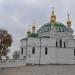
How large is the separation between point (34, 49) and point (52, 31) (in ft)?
16.2

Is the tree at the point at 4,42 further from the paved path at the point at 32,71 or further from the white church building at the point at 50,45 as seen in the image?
the white church building at the point at 50,45

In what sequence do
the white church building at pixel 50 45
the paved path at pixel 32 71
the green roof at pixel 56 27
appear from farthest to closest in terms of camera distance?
the green roof at pixel 56 27, the white church building at pixel 50 45, the paved path at pixel 32 71

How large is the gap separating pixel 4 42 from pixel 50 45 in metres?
13.5

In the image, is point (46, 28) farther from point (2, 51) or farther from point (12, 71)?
point (12, 71)

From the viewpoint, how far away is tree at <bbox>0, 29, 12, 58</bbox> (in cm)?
3806

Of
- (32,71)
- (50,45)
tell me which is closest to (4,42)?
(32,71)

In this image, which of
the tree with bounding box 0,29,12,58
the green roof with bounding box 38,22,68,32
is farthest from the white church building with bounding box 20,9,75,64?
the tree with bounding box 0,29,12,58

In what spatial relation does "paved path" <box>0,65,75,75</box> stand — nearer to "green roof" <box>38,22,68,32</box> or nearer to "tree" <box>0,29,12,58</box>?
"tree" <box>0,29,12,58</box>

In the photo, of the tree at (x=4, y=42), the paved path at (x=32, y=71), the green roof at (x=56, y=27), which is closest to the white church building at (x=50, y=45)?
the green roof at (x=56, y=27)

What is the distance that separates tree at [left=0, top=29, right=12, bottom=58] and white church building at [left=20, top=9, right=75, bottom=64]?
969cm

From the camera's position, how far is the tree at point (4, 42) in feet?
125

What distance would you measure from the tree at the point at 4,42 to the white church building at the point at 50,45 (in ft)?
31.8

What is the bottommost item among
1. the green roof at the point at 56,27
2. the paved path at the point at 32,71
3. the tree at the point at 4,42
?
the paved path at the point at 32,71

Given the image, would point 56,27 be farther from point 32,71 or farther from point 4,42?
Answer: point 32,71
